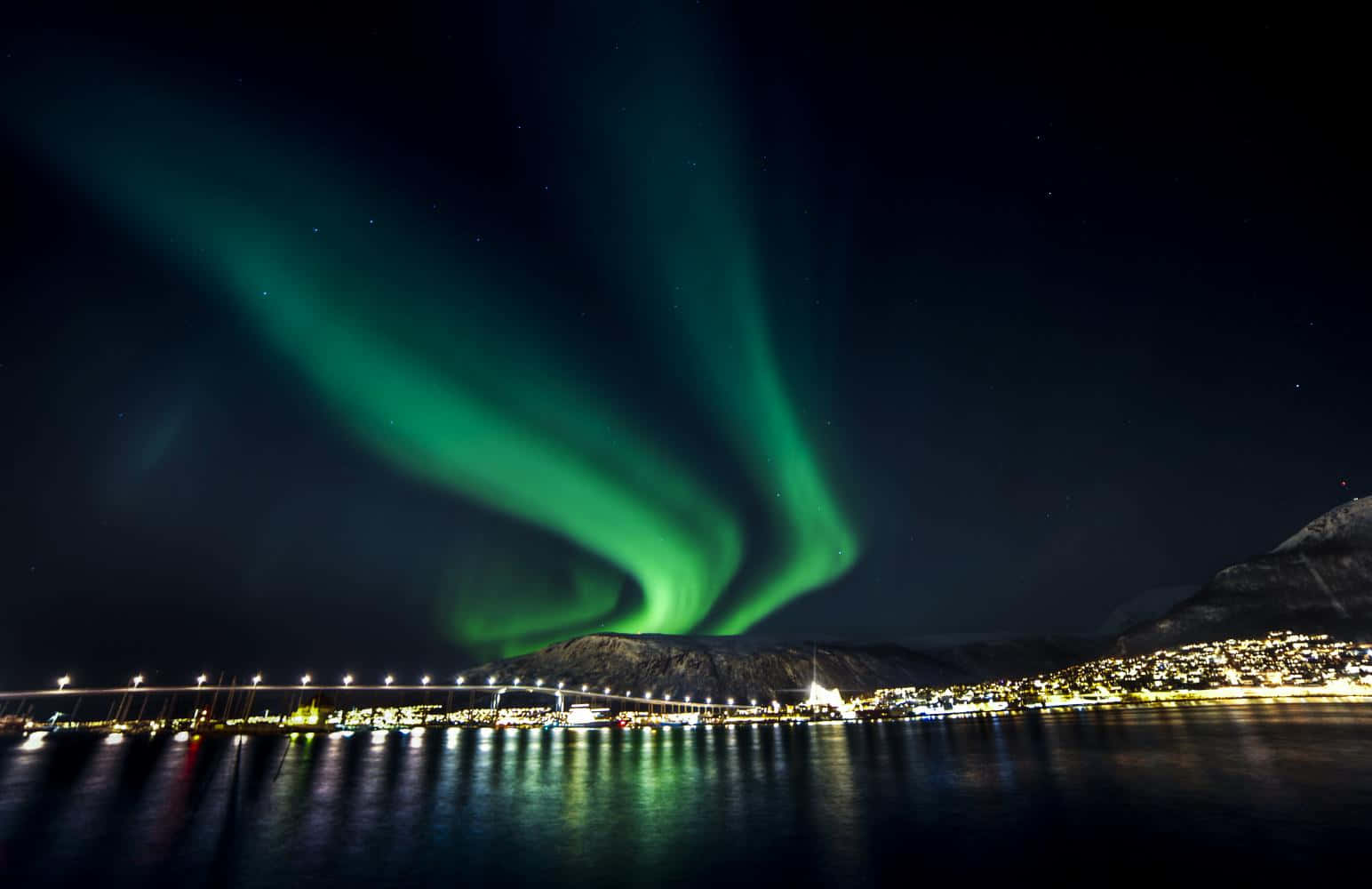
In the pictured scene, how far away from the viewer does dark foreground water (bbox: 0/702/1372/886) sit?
88.2 feet

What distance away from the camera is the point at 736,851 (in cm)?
2950

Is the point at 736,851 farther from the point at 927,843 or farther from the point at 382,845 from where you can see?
the point at 382,845

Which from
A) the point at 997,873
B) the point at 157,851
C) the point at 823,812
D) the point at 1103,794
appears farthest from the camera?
the point at 1103,794

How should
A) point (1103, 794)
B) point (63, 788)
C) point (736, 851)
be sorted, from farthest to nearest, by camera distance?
1. point (63, 788)
2. point (1103, 794)
3. point (736, 851)

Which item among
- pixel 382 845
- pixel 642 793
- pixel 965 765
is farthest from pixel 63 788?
pixel 965 765

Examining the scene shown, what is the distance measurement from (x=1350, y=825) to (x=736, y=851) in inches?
1170

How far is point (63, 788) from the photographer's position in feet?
201

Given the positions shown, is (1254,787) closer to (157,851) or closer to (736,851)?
(736,851)

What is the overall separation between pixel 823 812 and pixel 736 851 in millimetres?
11648

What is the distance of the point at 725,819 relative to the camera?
1485 inches

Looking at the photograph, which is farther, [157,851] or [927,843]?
[157,851]

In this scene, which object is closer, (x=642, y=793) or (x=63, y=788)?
(x=642, y=793)

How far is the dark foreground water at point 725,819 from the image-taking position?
26891 mm

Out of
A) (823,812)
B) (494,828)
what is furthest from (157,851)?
(823,812)
